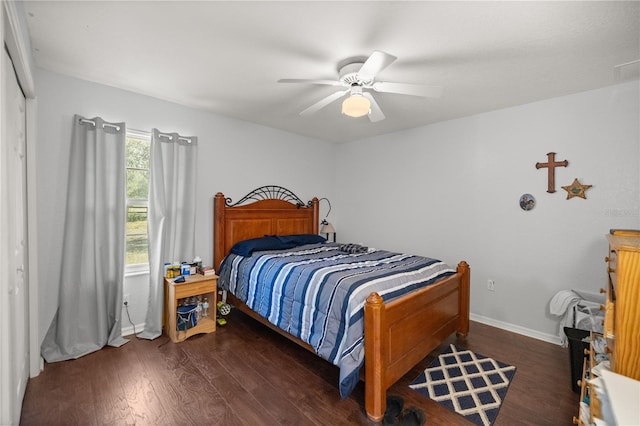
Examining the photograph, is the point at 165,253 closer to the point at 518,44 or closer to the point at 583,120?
the point at 518,44

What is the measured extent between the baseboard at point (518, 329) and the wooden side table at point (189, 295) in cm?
313

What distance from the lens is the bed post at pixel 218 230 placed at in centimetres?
358

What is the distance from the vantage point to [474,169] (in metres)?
3.51

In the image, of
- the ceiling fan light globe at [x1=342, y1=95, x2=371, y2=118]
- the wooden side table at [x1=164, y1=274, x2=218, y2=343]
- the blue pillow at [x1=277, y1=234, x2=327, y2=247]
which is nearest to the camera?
the ceiling fan light globe at [x1=342, y1=95, x2=371, y2=118]

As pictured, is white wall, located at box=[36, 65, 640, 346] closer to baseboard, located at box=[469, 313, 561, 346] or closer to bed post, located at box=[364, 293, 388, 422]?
baseboard, located at box=[469, 313, 561, 346]

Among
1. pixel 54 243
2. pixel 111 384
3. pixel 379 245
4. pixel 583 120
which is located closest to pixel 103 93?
pixel 54 243

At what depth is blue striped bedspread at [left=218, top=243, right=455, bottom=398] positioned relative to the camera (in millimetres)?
1998

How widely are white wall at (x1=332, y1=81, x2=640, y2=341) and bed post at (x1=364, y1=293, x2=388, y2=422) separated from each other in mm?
2203

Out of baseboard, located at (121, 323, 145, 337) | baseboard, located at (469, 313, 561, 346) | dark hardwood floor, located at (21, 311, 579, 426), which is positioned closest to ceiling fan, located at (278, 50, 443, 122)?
dark hardwood floor, located at (21, 311, 579, 426)

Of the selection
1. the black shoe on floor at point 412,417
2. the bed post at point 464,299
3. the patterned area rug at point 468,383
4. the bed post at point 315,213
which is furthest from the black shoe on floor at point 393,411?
the bed post at point 315,213

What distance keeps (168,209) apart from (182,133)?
0.92 meters

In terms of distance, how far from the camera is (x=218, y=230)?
3.58 m

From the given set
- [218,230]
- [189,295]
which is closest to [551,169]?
[218,230]

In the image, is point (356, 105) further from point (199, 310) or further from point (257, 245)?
point (199, 310)
